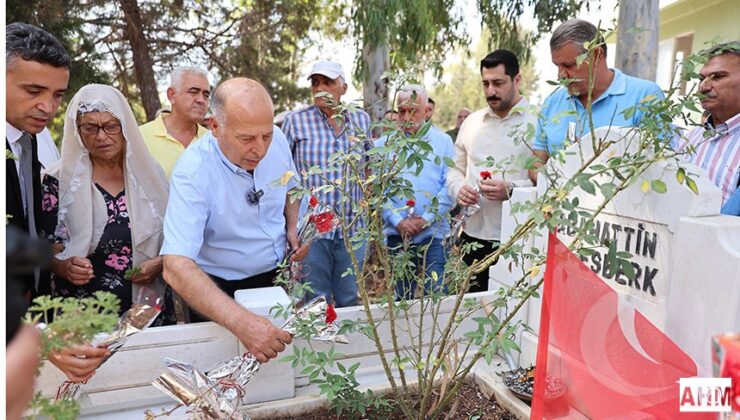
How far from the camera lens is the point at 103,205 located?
222cm

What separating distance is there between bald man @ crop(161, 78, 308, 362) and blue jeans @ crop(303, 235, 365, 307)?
83 cm

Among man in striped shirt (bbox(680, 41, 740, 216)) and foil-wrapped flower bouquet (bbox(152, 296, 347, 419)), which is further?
man in striped shirt (bbox(680, 41, 740, 216))

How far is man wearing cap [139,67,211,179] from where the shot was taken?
10.5ft

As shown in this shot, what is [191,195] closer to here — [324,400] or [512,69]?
[324,400]

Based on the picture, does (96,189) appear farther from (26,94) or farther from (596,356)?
(596,356)

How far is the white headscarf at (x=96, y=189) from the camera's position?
2.17 meters

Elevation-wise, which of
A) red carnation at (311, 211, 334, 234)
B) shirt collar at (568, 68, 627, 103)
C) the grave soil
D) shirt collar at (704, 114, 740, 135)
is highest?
shirt collar at (568, 68, 627, 103)

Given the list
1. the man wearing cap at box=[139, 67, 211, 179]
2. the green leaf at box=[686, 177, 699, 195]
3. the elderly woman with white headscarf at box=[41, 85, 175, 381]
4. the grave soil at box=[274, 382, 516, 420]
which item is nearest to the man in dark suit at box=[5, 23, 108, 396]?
the elderly woman with white headscarf at box=[41, 85, 175, 381]

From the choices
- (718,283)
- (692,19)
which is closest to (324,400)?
(718,283)

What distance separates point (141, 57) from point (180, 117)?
412 centimetres

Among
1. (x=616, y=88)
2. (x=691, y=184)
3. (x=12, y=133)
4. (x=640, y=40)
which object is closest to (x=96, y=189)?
(x=12, y=133)

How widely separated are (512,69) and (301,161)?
142 centimetres

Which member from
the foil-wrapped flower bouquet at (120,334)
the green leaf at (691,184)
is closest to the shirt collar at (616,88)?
the green leaf at (691,184)

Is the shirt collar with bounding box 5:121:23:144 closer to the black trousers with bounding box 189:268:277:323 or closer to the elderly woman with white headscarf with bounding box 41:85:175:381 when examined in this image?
the elderly woman with white headscarf with bounding box 41:85:175:381
